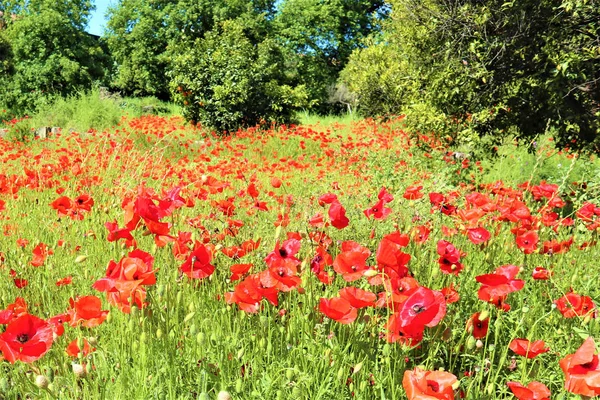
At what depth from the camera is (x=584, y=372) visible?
98 centimetres

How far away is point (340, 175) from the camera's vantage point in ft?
23.7

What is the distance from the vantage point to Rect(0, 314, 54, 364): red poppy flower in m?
1.14

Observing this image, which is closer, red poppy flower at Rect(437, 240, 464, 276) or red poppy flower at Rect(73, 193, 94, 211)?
red poppy flower at Rect(437, 240, 464, 276)

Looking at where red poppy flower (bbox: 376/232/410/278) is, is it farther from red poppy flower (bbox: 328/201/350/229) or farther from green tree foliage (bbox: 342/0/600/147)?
green tree foliage (bbox: 342/0/600/147)

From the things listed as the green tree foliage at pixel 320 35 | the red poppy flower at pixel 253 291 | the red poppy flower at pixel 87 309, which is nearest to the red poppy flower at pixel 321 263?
the red poppy flower at pixel 253 291

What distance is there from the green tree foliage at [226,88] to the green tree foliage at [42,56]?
6.73 meters

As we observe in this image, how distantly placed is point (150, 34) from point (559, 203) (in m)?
25.1

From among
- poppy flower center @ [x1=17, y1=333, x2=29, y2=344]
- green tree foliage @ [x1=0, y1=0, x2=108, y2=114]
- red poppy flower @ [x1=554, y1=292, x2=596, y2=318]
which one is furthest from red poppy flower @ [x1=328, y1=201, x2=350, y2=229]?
green tree foliage @ [x1=0, y1=0, x2=108, y2=114]

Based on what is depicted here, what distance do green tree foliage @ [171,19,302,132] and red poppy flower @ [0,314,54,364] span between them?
1050 cm

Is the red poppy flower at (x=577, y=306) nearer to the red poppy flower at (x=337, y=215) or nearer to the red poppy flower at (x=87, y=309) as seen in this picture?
the red poppy flower at (x=337, y=215)

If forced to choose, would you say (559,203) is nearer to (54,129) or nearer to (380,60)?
(54,129)

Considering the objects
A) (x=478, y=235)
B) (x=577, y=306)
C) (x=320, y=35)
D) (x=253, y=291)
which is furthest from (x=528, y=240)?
(x=320, y=35)

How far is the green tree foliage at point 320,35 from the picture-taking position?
80.7 feet

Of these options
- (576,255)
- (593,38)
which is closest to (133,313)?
(576,255)
